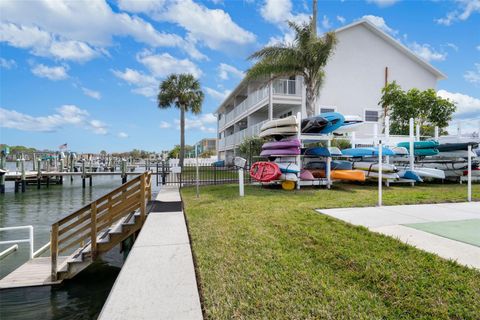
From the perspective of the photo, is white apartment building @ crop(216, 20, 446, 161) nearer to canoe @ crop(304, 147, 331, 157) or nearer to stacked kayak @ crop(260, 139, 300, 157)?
stacked kayak @ crop(260, 139, 300, 157)

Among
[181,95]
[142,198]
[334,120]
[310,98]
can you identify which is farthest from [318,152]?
[181,95]

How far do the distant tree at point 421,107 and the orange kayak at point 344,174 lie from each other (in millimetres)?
8383

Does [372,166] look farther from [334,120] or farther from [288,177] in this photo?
[288,177]

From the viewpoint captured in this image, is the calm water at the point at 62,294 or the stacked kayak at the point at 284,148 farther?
the stacked kayak at the point at 284,148

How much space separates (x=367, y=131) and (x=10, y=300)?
68.5 ft

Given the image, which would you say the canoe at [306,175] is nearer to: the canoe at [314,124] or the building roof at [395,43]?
the canoe at [314,124]

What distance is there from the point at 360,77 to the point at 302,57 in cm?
867

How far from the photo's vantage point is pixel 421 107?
1731 cm

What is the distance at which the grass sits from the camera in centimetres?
253

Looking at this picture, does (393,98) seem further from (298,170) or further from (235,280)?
(235,280)

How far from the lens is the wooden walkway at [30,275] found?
5176 millimetres

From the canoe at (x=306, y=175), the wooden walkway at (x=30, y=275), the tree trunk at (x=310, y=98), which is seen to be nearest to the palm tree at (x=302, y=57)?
the tree trunk at (x=310, y=98)

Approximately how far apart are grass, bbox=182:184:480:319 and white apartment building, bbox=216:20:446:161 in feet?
49.3

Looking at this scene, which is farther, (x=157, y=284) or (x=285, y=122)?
(x=285, y=122)
